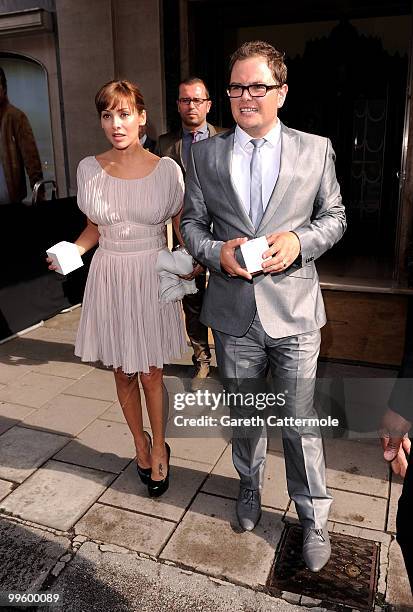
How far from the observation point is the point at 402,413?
1634 millimetres

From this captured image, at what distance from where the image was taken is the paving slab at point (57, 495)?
→ 9.69 feet

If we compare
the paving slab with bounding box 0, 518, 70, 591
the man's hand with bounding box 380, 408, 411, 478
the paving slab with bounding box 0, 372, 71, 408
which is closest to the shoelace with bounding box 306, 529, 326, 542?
the man's hand with bounding box 380, 408, 411, 478

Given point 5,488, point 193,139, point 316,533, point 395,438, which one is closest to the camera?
point 395,438

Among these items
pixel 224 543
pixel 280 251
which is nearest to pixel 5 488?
pixel 224 543

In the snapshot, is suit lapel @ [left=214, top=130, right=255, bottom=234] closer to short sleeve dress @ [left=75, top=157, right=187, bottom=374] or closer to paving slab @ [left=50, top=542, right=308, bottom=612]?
short sleeve dress @ [left=75, top=157, right=187, bottom=374]

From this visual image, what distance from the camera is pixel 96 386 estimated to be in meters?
4.66

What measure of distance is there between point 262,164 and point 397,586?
2030mm

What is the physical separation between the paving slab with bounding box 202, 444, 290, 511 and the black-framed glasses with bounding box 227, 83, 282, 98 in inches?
86.1

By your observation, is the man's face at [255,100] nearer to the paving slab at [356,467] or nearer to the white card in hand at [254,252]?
the white card in hand at [254,252]

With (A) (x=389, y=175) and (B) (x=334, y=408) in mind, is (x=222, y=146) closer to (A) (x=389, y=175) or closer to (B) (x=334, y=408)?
(B) (x=334, y=408)

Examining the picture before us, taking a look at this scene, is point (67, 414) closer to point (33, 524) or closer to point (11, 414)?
point (11, 414)

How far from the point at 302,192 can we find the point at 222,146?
1.39 ft

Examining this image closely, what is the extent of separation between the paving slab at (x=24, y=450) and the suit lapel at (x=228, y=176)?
221cm

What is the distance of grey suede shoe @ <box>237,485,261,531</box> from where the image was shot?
281cm
